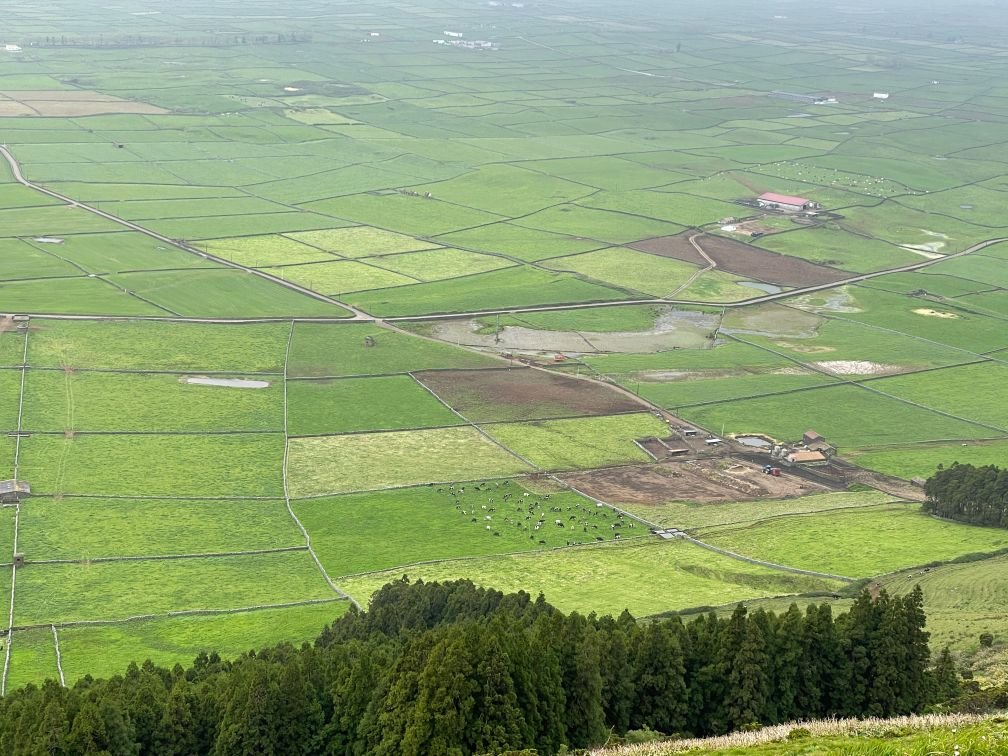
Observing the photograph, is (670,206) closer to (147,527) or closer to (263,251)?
(263,251)

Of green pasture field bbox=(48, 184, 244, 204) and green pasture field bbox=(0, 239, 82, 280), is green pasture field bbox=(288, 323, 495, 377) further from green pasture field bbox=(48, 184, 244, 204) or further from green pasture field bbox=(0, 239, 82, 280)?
green pasture field bbox=(48, 184, 244, 204)

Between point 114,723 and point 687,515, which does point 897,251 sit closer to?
point 687,515

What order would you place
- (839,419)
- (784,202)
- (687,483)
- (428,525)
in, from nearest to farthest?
(428,525) → (687,483) → (839,419) → (784,202)

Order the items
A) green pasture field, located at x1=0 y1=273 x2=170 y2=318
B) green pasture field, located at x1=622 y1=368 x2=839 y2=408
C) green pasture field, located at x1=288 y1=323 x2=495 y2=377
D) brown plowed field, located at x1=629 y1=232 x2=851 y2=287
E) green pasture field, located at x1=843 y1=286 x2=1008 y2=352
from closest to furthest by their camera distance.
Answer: green pasture field, located at x1=622 y1=368 x2=839 y2=408, green pasture field, located at x1=288 y1=323 x2=495 y2=377, green pasture field, located at x1=0 y1=273 x2=170 y2=318, green pasture field, located at x1=843 y1=286 x2=1008 y2=352, brown plowed field, located at x1=629 y1=232 x2=851 y2=287

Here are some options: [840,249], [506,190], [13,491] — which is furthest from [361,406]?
[506,190]

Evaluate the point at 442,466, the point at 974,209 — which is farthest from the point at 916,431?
the point at 974,209

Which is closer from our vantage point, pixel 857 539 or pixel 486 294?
pixel 857 539

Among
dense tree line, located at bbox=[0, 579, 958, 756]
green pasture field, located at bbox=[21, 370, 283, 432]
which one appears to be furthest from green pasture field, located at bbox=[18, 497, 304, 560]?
dense tree line, located at bbox=[0, 579, 958, 756]
